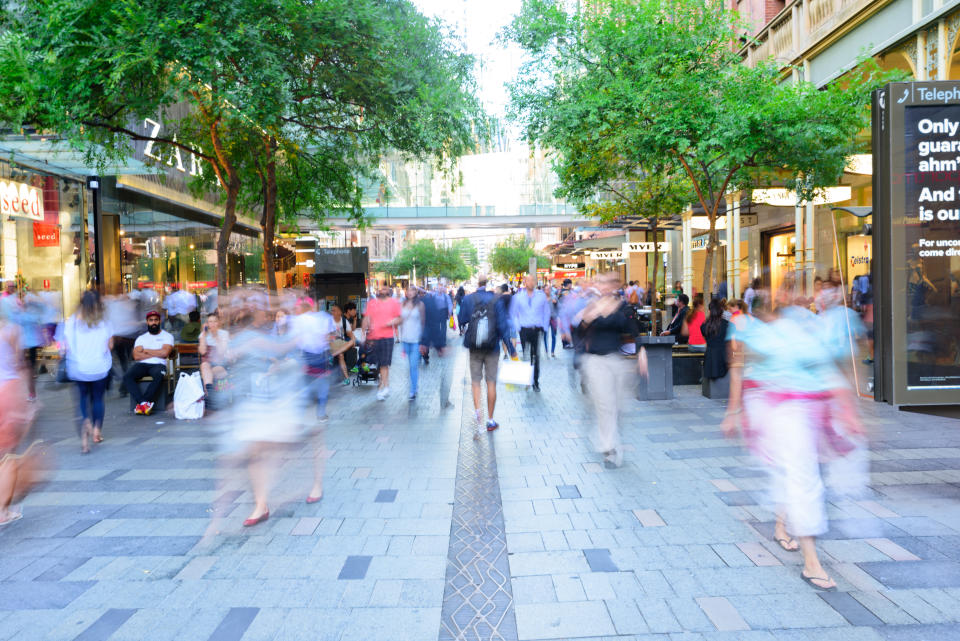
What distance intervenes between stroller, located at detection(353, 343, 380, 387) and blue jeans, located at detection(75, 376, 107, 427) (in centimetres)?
537

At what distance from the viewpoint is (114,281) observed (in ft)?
61.3

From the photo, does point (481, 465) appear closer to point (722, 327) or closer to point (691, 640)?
point (691, 640)

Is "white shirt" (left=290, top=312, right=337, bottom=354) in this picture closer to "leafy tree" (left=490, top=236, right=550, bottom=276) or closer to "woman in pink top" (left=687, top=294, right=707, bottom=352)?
"woman in pink top" (left=687, top=294, right=707, bottom=352)

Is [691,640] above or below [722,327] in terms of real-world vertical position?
below

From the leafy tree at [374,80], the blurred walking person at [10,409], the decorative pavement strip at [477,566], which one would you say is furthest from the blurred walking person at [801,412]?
the leafy tree at [374,80]

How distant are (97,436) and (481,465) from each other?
4618 millimetres

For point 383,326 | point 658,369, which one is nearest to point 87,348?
point 383,326

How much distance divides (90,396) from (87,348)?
639 millimetres

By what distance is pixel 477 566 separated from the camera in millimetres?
4664

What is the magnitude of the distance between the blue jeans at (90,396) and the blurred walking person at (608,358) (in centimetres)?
535

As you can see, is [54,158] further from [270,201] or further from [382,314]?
[382,314]

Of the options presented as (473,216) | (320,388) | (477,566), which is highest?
(473,216)

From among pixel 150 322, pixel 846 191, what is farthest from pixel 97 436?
pixel 846 191

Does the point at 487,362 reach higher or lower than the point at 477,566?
higher
